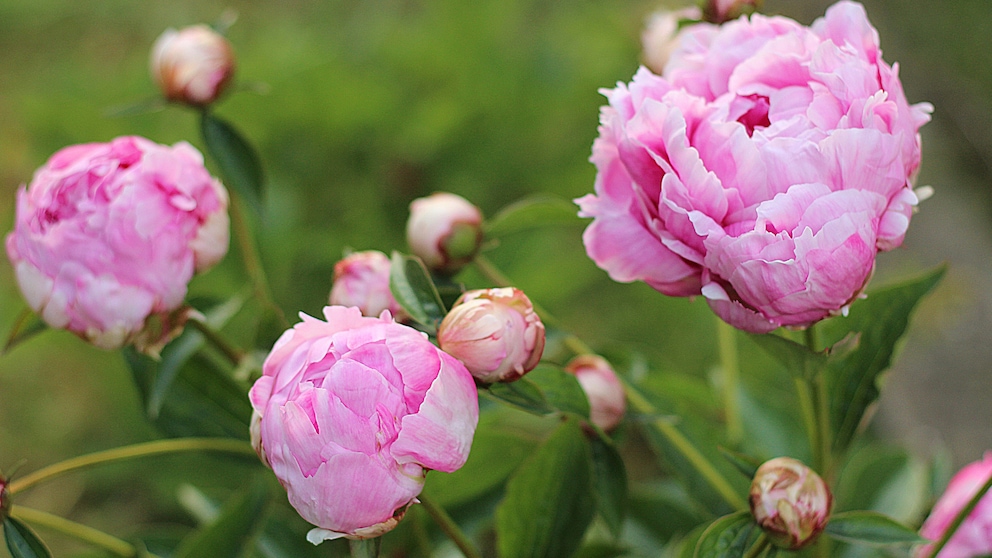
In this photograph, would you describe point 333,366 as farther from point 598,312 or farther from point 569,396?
point 598,312

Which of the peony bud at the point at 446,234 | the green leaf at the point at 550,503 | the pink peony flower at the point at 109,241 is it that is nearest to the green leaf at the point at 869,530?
the green leaf at the point at 550,503

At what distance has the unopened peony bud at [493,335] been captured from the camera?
37cm

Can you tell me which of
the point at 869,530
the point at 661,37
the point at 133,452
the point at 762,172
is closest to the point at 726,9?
the point at 661,37

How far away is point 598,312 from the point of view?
145 centimetres

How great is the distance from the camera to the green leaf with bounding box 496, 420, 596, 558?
1.59 ft

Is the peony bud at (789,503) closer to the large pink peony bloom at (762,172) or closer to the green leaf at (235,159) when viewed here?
the large pink peony bloom at (762,172)

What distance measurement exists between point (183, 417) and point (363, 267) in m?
0.20

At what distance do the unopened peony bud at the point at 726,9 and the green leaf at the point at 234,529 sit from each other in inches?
14.7

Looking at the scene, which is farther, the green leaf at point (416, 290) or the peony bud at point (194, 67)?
the peony bud at point (194, 67)

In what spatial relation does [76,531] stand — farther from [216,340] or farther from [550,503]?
[550,503]

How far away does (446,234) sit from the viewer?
1.64 feet

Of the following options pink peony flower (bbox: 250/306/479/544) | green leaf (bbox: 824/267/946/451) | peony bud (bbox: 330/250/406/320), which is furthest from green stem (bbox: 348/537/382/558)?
green leaf (bbox: 824/267/946/451)

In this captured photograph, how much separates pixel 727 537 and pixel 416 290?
0.18 m

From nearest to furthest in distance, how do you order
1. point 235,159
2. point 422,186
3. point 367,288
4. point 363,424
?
1. point 363,424
2. point 367,288
3. point 235,159
4. point 422,186
